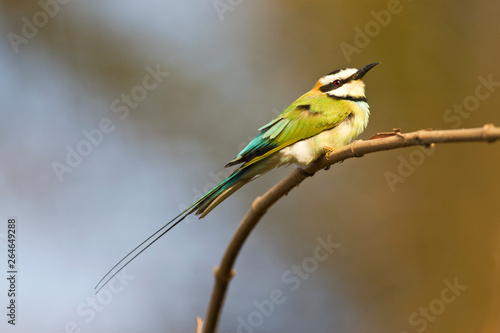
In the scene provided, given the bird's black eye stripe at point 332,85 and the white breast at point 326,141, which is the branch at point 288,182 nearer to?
the white breast at point 326,141

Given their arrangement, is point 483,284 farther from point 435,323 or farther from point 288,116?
point 288,116

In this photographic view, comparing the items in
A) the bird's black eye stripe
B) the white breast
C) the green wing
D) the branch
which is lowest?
the branch

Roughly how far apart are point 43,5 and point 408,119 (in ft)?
9.55

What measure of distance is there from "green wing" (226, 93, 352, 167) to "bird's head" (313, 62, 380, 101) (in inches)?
2.8

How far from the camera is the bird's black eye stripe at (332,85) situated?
2.60m

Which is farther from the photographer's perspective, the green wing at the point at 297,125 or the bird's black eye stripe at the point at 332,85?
the bird's black eye stripe at the point at 332,85

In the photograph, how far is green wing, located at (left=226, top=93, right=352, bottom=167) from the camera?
7.16 feet

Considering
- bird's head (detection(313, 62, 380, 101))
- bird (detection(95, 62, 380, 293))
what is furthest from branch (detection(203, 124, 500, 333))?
bird's head (detection(313, 62, 380, 101))

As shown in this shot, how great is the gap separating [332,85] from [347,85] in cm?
10

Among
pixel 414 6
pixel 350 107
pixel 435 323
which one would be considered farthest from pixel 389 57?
pixel 435 323

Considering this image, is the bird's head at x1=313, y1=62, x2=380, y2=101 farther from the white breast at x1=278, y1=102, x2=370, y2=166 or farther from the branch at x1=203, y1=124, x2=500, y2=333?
the branch at x1=203, y1=124, x2=500, y2=333

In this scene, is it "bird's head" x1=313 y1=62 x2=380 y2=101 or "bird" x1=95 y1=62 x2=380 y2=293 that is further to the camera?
"bird's head" x1=313 y1=62 x2=380 y2=101

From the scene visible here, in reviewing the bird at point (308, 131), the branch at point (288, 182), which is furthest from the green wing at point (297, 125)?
the branch at point (288, 182)

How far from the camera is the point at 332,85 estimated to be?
264 centimetres
